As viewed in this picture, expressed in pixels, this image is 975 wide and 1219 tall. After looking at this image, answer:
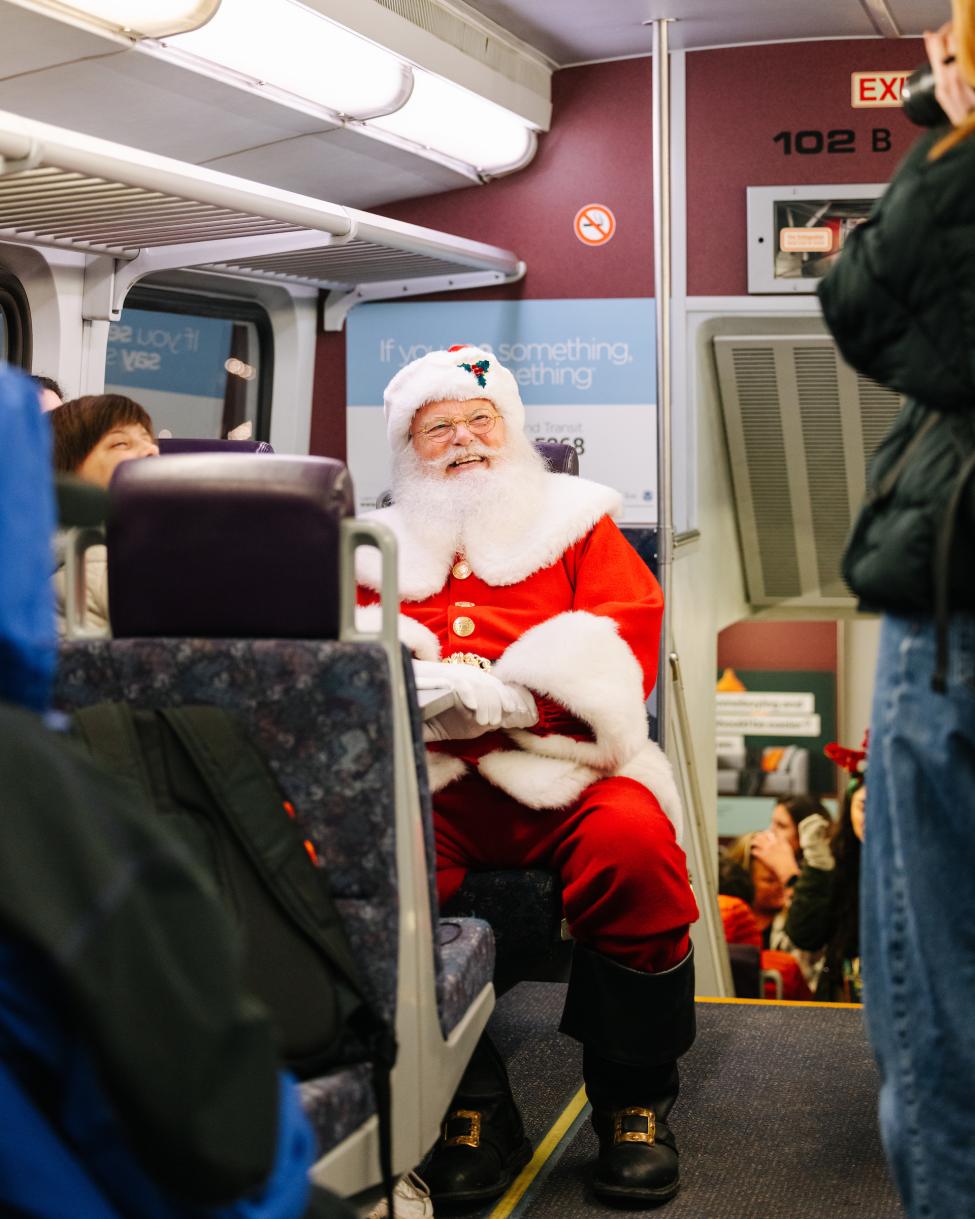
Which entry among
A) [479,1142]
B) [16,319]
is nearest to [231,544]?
[479,1142]

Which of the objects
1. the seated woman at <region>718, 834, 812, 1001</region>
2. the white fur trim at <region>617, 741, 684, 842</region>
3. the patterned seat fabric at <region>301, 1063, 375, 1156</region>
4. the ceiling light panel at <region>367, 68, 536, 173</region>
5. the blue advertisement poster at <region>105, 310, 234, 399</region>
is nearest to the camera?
the patterned seat fabric at <region>301, 1063, 375, 1156</region>

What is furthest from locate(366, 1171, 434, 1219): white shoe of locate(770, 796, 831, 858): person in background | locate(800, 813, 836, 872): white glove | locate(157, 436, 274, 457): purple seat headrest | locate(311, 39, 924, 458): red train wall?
locate(770, 796, 831, 858): person in background

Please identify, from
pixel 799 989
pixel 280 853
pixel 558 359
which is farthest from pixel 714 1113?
pixel 799 989

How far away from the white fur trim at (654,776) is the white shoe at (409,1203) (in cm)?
86

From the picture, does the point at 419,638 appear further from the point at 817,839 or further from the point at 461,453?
the point at 817,839

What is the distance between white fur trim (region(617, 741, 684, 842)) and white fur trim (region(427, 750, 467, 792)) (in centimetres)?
32

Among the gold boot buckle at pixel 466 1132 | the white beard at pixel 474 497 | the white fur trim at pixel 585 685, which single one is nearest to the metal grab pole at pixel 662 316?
the white beard at pixel 474 497

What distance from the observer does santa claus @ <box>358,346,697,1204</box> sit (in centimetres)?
246

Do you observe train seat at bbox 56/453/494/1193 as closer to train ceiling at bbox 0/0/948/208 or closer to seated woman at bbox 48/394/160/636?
seated woman at bbox 48/394/160/636

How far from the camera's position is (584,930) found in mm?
2510

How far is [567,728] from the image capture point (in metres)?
2.82

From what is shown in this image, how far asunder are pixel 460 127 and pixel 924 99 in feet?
10.7

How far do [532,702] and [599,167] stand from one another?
290 cm

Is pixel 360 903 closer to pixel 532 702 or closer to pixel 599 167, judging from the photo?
pixel 532 702
